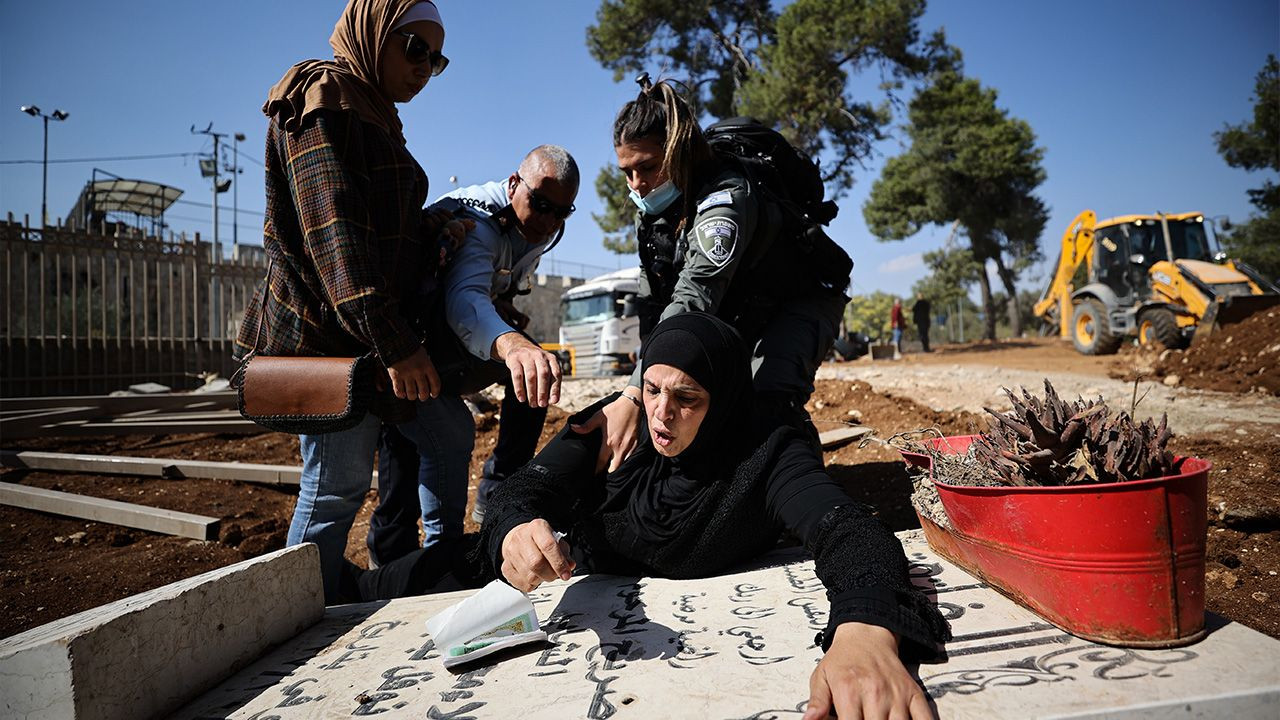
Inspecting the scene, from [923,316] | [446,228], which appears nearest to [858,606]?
[446,228]

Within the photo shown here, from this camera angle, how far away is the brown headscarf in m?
2.18

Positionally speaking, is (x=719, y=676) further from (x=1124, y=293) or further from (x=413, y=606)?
(x=1124, y=293)

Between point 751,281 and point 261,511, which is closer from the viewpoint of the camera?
point 751,281

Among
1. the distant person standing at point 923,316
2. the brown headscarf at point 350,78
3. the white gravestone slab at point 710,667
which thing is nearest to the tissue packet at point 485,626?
the white gravestone slab at point 710,667

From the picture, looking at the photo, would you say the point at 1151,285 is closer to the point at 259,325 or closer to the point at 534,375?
the point at 534,375

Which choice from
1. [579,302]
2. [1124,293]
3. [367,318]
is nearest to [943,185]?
[1124,293]

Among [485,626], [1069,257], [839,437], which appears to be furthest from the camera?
[1069,257]

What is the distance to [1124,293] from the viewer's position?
12.9 metres

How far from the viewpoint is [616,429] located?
2.28 m

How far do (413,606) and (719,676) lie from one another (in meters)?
1.08

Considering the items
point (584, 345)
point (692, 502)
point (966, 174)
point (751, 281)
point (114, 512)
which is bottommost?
point (114, 512)

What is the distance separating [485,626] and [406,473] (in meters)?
1.68

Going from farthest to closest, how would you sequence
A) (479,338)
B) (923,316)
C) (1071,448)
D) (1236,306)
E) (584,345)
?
(923,316) < (584,345) < (1236,306) < (479,338) < (1071,448)

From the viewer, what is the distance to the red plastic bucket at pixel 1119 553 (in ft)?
4.51
